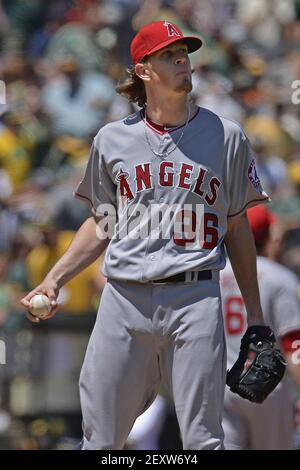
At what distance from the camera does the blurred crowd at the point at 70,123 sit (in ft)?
26.7

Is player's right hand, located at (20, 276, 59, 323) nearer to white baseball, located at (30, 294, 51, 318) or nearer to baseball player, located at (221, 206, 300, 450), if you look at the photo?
white baseball, located at (30, 294, 51, 318)

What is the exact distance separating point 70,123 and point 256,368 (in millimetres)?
7064

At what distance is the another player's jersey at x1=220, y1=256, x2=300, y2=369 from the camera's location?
18.1 feet

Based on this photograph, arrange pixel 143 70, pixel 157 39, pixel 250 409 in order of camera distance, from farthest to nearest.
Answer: pixel 250 409, pixel 143 70, pixel 157 39

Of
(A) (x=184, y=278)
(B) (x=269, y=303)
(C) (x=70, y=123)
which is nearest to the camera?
Answer: (A) (x=184, y=278)

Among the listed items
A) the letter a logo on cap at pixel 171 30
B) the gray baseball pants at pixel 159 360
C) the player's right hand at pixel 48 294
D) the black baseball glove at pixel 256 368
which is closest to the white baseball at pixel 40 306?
the player's right hand at pixel 48 294

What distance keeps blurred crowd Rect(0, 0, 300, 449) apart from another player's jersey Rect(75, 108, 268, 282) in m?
3.76

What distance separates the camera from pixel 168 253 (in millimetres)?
4055

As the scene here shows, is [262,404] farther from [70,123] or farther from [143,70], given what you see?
[70,123]

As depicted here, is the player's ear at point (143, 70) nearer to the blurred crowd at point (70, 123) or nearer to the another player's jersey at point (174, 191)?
the another player's jersey at point (174, 191)

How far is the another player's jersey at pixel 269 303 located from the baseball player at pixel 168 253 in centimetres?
124

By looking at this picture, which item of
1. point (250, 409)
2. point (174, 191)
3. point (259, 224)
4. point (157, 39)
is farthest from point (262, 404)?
point (157, 39)

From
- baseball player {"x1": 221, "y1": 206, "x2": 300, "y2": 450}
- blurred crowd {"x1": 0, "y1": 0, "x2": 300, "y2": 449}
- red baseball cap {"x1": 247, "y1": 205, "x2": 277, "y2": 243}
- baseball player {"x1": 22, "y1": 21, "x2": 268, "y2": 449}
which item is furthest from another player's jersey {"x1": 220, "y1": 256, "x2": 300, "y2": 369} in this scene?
blurred crowd {"x1": 0, "y1": 0, "x2": 300, "y2": 449}

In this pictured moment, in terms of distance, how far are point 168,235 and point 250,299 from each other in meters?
0.48
